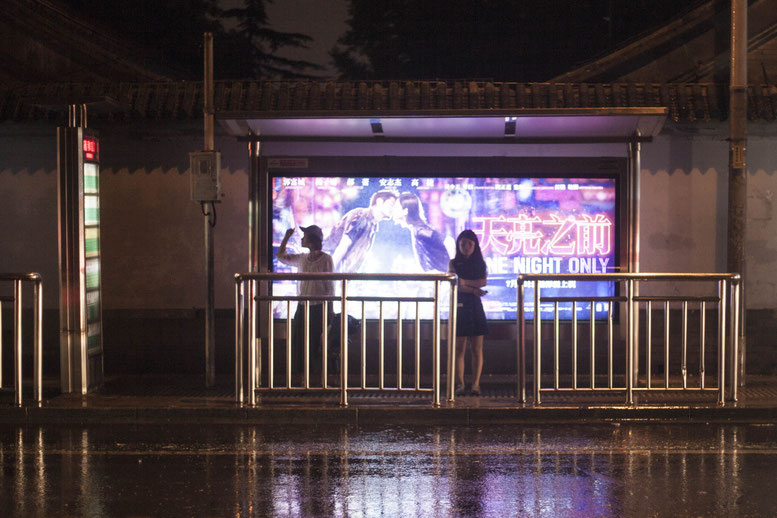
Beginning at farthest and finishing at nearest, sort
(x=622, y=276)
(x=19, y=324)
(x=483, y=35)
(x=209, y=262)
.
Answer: (x=483, y=35) → (x=209, y=262) → (x=19, y=324) → (x=622, y=276)

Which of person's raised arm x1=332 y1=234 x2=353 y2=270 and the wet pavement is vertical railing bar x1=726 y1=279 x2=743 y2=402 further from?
person's raised arm x1=332 y1=234 x2=353 y2=270

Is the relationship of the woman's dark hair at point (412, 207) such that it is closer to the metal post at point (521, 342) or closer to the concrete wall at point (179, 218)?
the concrete wall at point (179, 218)

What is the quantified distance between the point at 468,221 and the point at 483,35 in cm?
1757

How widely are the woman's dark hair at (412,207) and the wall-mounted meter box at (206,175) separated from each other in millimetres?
2467

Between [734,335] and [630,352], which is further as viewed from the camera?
[734,335]

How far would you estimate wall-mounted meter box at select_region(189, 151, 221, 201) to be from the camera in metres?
10.8

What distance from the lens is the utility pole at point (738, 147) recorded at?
1072cm

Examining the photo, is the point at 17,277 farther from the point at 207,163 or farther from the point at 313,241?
the point at 313,241

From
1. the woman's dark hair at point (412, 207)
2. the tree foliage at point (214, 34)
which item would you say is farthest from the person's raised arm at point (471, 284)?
the tree foliage at point (214, 34)

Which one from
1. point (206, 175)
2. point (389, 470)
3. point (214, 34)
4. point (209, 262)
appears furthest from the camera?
point (214, 34)

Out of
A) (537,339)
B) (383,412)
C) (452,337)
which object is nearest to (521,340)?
(537,339)

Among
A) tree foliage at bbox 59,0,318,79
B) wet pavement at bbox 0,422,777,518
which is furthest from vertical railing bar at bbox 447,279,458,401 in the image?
tree foliage at bbox 59,0,318,79

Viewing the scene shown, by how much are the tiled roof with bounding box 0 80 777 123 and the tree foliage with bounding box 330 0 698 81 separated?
1403 centimetres

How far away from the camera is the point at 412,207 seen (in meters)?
11.9
